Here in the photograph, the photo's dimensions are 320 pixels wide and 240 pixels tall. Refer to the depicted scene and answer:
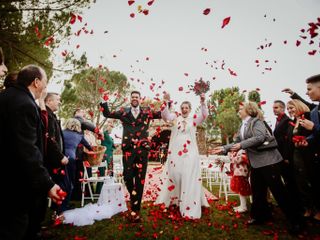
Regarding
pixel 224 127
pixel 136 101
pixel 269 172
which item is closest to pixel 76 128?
pixel 136 101

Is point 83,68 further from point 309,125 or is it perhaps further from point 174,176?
point 309,125

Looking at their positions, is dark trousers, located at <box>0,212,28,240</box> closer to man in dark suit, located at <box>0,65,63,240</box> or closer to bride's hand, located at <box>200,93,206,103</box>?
man in dark suit, located at <box>0,65,63,240</box>

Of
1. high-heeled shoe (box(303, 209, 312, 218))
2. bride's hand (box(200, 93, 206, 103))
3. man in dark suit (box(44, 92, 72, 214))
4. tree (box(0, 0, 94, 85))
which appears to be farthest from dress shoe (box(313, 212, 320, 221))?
tree (box(0, 0, 94, 85))

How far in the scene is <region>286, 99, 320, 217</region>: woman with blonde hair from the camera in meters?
4.22

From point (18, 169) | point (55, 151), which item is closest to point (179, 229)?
point (55, 151)

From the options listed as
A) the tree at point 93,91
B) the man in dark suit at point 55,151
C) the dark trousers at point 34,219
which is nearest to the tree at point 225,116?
the tree at point 93,91

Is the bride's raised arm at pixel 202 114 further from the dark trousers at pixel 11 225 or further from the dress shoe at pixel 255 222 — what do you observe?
the dark trousers at pixel 11 225

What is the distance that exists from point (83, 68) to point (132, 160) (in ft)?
19.6

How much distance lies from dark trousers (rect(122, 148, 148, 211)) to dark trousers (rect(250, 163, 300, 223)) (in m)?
2.16

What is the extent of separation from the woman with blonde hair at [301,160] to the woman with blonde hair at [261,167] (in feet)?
2.16

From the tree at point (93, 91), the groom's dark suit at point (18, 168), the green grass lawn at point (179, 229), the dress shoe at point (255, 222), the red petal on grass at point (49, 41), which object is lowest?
the green grass lawn at point (179, 229)

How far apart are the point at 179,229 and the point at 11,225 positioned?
2.94 m

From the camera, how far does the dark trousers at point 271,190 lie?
3.67m

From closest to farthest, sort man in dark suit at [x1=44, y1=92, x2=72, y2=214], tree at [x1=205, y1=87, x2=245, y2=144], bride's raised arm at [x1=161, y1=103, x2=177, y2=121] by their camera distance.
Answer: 1. man in dark suit at [x1=44, y1=92, x2=72, y2=214]
2. bride's raised arm at [x1=161, y1=103, x2=177, y2=121]
3. tree at [x1=205, y1=87, x2=245, y2=144]
